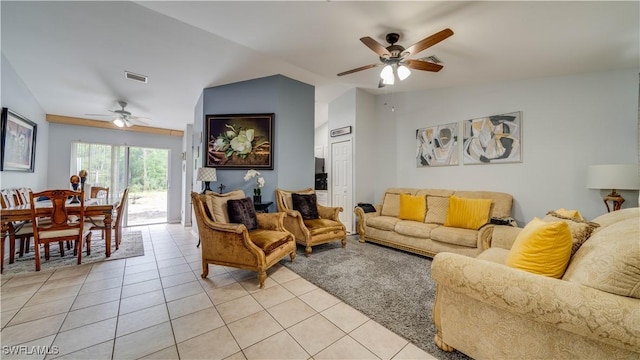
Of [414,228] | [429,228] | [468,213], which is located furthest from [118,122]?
[468,213]

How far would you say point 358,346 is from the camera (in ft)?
5.12

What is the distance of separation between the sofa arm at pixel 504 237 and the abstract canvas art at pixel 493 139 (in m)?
1.33

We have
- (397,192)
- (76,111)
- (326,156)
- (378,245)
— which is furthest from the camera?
(326,156)

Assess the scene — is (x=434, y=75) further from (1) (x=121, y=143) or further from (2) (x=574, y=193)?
(1) (x=121, y=143)

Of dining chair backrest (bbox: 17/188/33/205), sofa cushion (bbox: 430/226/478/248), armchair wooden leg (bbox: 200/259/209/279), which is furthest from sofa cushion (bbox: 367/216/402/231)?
→ dining chair backrest (bbox: 17/188/33/205)

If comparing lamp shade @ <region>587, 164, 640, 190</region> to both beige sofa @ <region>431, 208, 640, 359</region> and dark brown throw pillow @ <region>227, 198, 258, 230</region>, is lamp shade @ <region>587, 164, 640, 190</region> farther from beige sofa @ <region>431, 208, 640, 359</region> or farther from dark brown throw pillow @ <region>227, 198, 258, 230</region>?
dark brown throw pillow @ <region>227, 198, 258, 230</region>

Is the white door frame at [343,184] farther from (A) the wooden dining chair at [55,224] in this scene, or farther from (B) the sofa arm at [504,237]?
(A) the wooden dining chair at [55,224]

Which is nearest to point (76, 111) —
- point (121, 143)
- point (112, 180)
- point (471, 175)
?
point (121, 143)

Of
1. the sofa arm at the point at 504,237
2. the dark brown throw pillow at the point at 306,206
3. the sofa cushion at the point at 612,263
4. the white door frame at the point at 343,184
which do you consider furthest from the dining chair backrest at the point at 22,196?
the sofa arm at the point at 504,237

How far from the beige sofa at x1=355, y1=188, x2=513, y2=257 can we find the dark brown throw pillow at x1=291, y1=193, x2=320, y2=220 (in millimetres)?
868

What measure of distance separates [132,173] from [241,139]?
401 cm

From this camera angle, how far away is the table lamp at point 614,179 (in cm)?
238

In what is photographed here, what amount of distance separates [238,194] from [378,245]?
248 centimetres

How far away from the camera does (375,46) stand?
2.26m
